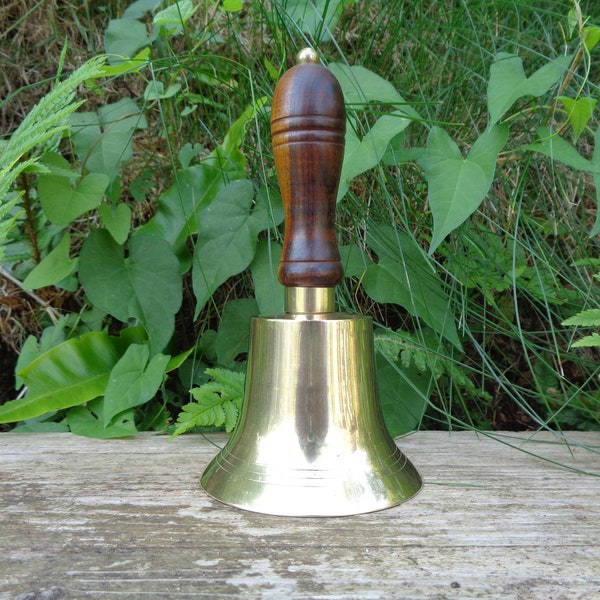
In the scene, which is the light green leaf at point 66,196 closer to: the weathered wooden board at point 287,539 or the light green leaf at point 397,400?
the weathered wooden board at point 287,539

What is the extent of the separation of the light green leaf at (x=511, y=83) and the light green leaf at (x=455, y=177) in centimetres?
5

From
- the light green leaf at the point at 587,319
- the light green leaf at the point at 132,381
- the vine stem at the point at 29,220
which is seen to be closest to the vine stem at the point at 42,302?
the vine stem at the point at 29,220

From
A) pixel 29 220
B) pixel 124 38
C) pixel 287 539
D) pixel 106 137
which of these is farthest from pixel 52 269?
pixel 287 539

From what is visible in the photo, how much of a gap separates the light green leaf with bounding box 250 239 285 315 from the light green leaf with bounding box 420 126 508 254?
341mm

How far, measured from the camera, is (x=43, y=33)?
1.65 meters

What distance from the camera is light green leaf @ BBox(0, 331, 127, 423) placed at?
109cm

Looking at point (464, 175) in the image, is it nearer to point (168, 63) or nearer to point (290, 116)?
point (290, 116)

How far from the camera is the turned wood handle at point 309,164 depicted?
2.24ft

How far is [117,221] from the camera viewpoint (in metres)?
1.19

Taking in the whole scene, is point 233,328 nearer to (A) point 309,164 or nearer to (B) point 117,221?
(B) point 117,221

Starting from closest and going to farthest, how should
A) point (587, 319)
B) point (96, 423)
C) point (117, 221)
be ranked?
point (587, 319)
point (96, 423)
point (117, 221)

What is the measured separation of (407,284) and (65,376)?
25.7 inches

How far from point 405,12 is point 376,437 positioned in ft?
3.47

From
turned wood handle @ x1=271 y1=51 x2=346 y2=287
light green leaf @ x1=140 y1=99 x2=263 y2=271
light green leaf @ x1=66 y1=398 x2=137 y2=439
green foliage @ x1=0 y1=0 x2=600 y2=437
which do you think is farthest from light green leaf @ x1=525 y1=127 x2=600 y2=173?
light green leaf @ x1=66 y1=398 x2=137 y2=439
